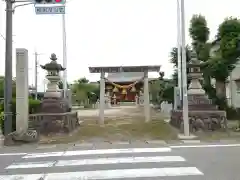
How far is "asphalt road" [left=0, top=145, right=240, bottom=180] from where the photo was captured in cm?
789

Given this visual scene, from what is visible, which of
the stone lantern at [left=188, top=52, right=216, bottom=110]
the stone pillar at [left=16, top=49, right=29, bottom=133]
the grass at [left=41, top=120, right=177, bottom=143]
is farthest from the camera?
the stone lantern at [left=188, top=52, right=216, bottom=110]

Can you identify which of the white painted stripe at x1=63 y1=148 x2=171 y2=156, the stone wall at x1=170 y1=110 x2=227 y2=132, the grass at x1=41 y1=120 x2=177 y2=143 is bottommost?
the white painted stripe at x1=63 y1=148 x2=171 y2=156

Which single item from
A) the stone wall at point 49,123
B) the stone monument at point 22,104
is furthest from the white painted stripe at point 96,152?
the stone wall at point 49,123

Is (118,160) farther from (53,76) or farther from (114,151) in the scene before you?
(53,76)

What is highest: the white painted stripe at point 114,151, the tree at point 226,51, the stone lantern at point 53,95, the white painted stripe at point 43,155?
the tree at point 226,51

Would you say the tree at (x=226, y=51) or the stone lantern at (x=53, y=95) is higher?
the tree at (x=226, y=51)

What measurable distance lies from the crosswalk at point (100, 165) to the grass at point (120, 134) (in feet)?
10.9

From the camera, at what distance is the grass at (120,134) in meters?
15.0

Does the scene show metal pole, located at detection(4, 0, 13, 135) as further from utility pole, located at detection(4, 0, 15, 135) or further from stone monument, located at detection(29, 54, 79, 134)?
stone monument, located at detection(29, 54, 79, 134)

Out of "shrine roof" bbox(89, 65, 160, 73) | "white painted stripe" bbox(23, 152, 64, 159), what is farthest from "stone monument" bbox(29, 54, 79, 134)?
"white painted stripe" bbox(23, 152, 64, 159)

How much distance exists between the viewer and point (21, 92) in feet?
47.7

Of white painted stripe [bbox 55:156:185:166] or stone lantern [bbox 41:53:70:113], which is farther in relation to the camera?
stone lantern [bbox 41:53:70:113]

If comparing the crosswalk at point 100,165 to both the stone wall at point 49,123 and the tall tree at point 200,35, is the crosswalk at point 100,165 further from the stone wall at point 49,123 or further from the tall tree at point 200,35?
the tall tree at point 200,35

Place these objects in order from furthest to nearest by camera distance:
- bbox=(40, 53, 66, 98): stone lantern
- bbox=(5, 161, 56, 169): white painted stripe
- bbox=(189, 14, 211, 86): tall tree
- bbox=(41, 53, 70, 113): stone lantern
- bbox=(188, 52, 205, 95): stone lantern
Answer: bbox=(189, 14, 211, 86): tall tree
bbox=(188, 52, 205, 95): stone lantern
bbox=(40, 53, 66, 98): stone lantern
bbox=(41, 53, 70, 113): stone lantern
bbox=(5, 161, 56, 169): white painted stripe
